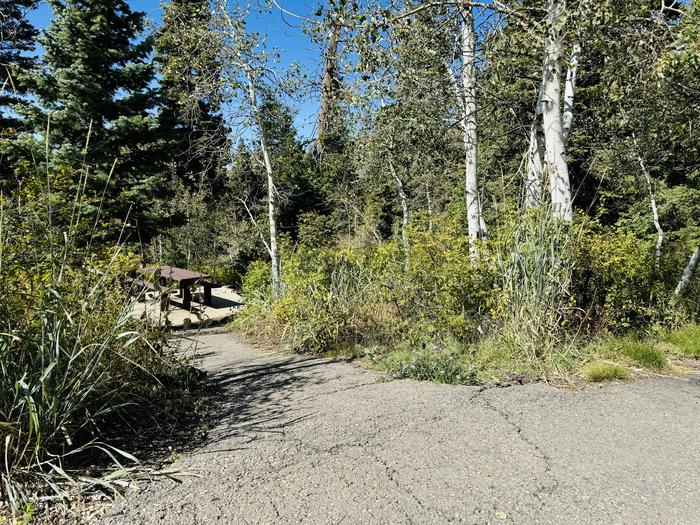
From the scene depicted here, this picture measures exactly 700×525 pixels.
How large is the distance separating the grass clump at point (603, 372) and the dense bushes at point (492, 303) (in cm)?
20

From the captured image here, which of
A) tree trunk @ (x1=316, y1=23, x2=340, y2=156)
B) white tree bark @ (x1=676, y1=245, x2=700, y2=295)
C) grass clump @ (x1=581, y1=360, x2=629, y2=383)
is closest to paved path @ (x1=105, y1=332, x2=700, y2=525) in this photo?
grass clump @ (x1=581, y1=360, x2=629, y2=383)

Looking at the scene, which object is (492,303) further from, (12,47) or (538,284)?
(12,47)

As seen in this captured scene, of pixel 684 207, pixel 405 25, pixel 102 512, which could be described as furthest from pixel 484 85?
pixel 684 207

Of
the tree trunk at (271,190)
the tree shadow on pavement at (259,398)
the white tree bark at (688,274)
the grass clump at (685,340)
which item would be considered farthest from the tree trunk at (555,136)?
the tree trunk at (271,190)

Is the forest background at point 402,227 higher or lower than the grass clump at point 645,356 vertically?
higher

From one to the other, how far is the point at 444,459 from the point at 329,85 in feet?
20.0

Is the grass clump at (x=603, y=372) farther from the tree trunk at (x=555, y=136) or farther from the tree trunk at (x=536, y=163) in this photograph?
the tree trunk at (x=536, y=163)

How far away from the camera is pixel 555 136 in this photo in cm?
506

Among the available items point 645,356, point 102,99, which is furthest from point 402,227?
point 102,99

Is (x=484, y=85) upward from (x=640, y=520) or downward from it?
upward

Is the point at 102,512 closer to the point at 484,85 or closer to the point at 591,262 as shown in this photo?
the point at 591,262

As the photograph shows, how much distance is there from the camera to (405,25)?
17.5 ft

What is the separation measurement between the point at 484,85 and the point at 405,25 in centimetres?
183

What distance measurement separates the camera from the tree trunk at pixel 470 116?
243 inches
